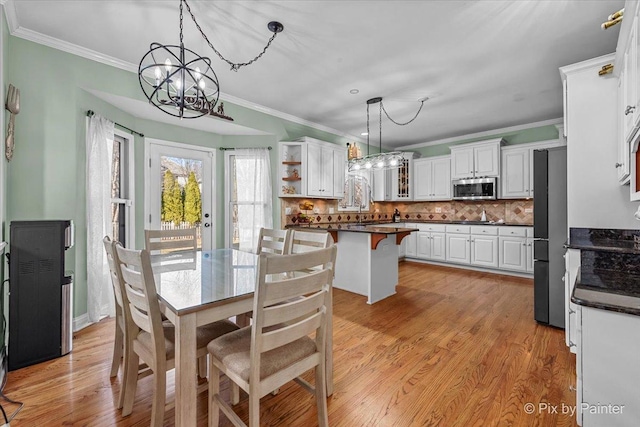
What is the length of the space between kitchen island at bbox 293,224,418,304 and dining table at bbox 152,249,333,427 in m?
1.87

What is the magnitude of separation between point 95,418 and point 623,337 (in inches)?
100

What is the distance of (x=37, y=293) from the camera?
7.12ft

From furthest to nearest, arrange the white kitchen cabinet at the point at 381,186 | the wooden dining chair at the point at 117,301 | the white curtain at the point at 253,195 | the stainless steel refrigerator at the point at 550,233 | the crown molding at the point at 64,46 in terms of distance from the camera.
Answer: the white kitchen cabinet at the point at 381,186, the white curtain at the point at 253,195, the stainless steel refrigerator at the point at 550,233, the crown molding at the point at 64,46, the wooden dining chair at the point at 117,301

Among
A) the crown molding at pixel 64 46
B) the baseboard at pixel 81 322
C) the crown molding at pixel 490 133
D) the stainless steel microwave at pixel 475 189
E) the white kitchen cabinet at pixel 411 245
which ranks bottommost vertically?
the baseboard at pixel 81 322

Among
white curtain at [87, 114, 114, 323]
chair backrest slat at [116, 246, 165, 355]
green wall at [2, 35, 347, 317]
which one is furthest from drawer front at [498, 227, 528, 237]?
white curtain at [87, 114, 114, 323]

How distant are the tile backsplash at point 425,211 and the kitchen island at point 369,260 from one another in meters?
1.24

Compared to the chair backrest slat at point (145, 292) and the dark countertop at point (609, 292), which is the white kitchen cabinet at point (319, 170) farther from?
the dark countertop at point (609, 292)

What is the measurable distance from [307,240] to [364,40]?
1895mm

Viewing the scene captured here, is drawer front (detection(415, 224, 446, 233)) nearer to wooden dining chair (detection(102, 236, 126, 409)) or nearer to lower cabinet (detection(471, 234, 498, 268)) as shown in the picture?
lower cabinet (detection(471, 234, 498, 268))

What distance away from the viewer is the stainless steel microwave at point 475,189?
518 cm

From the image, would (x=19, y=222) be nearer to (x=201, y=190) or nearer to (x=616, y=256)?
(x=201, y=190)

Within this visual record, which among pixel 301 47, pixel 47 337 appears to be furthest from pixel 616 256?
pixel 47 337

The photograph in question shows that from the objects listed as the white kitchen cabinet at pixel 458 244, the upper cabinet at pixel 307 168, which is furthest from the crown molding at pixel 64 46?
A: the white kitchen cabinet at pixel 458 244

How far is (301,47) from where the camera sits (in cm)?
271
